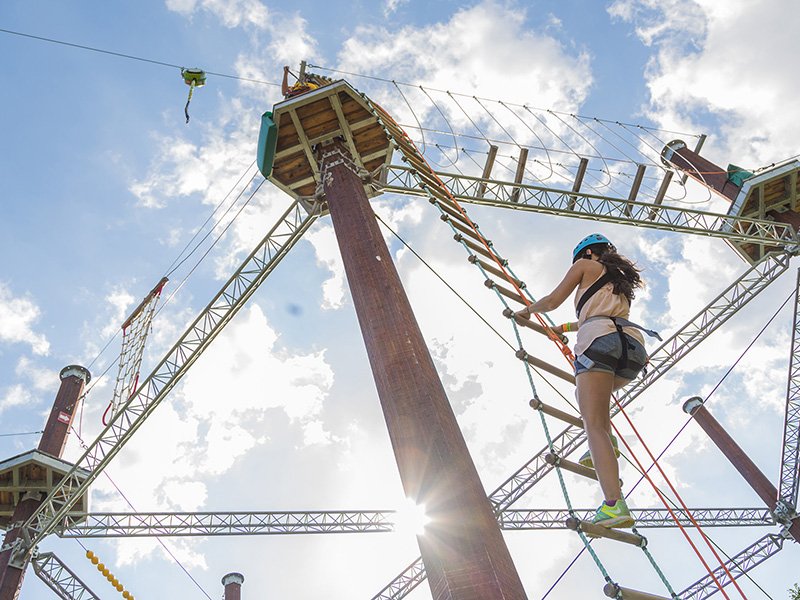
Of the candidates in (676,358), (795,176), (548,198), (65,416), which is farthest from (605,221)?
(65,416)

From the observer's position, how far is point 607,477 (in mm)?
3316

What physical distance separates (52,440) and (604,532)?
46.1 feet

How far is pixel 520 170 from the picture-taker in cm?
1224

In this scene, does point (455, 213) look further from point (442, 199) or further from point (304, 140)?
point (304, 140)

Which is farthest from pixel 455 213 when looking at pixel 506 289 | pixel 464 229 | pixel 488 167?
pixel 488 167

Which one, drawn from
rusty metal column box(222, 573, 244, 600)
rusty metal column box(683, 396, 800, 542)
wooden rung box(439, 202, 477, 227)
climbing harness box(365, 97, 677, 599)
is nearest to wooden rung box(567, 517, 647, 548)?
climbing harness box(365, 97, 677, 599)

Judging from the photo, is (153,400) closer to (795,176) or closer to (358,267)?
(358,267)

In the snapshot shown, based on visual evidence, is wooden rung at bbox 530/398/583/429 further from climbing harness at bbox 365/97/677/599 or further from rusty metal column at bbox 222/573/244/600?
rusty metal column at bbox 222/573/244/600

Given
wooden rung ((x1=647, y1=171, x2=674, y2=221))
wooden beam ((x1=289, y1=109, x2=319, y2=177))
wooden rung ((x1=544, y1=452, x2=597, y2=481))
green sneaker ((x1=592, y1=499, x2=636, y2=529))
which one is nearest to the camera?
green sneaker ((x1=592, y1=499, x2=636, y2=529))

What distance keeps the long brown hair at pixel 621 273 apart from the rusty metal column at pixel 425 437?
4.55ft

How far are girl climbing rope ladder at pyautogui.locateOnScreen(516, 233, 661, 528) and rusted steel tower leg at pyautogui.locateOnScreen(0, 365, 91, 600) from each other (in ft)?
43.2

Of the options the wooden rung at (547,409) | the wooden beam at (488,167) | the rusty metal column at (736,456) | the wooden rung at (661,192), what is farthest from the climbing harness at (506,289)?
the rusty metal column at (736,456)

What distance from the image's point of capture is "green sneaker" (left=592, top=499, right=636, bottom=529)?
3.24m

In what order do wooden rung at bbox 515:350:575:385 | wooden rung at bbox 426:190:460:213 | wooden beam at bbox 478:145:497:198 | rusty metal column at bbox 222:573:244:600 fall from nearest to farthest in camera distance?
wooden rung at bbox 515:350:575:385, wooden rung at bbox 426:190:460:213, wooden beam at bbox 478:145:497:198, rusty metal column at bbox 222:573:244:600
